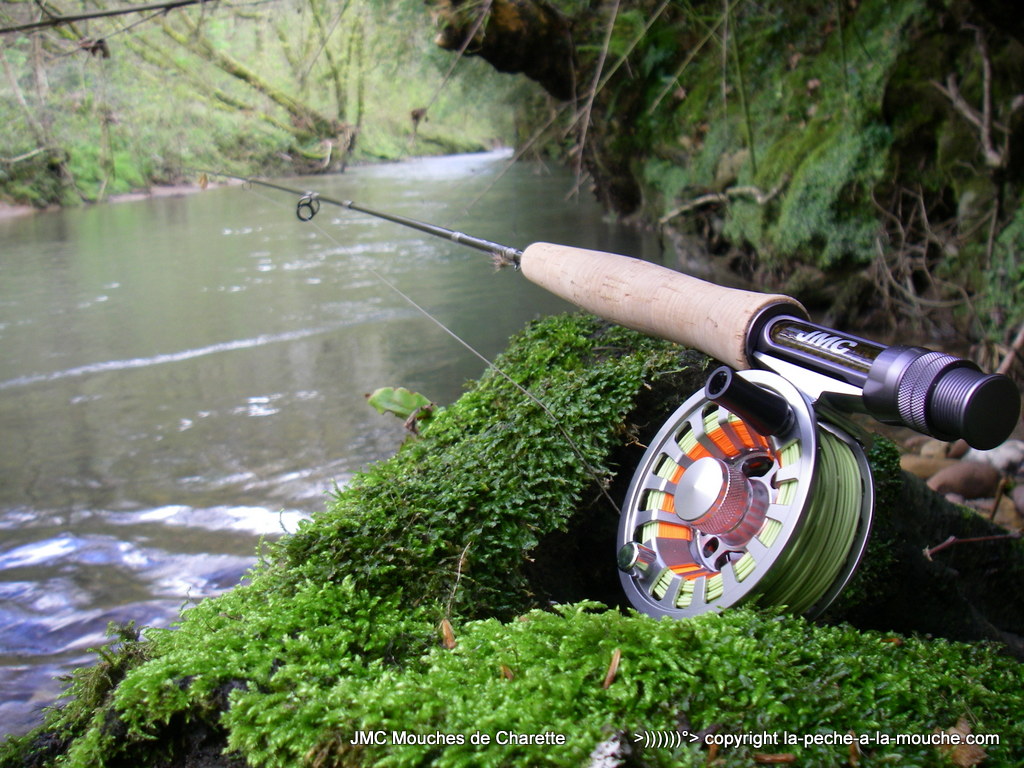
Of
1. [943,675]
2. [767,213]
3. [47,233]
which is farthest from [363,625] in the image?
[47,233]

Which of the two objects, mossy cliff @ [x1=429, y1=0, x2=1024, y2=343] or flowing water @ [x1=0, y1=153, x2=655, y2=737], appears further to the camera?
mossy cliff @ [x1=429, y1=0, x2=1024, y2=343]

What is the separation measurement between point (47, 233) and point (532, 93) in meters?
A: 8.17

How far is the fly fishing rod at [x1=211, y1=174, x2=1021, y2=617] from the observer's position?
1.26 metres

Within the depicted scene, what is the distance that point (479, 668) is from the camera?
125 centimetres

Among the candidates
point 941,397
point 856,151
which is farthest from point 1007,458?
point 941,397

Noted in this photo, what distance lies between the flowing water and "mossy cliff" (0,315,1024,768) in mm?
359

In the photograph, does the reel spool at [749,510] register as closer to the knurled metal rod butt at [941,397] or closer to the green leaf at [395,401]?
the knurled metal rod butt at [941,397]

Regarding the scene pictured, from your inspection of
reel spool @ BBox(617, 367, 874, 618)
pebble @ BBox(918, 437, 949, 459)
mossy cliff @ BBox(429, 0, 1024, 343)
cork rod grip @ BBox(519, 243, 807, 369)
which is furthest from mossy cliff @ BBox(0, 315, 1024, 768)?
pebble @ BBox(918, 437, 949, 459)

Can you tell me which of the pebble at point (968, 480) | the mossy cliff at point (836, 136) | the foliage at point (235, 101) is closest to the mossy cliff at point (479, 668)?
the mossy cliff at point (836, 136)

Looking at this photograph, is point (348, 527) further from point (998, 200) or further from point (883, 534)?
point (998, 200)

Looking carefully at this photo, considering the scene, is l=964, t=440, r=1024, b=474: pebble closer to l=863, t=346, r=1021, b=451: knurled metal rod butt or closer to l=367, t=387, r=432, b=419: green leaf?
l=367, t=387, r=432, b=419: green leaf

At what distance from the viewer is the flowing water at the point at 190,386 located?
343 centimetres

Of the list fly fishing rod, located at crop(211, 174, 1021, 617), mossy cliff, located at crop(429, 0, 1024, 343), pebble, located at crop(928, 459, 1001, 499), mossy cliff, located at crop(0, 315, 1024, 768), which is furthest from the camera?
mossy cliff, located at crop(429, 0, 1024, 343)

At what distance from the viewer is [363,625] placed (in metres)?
1.42
